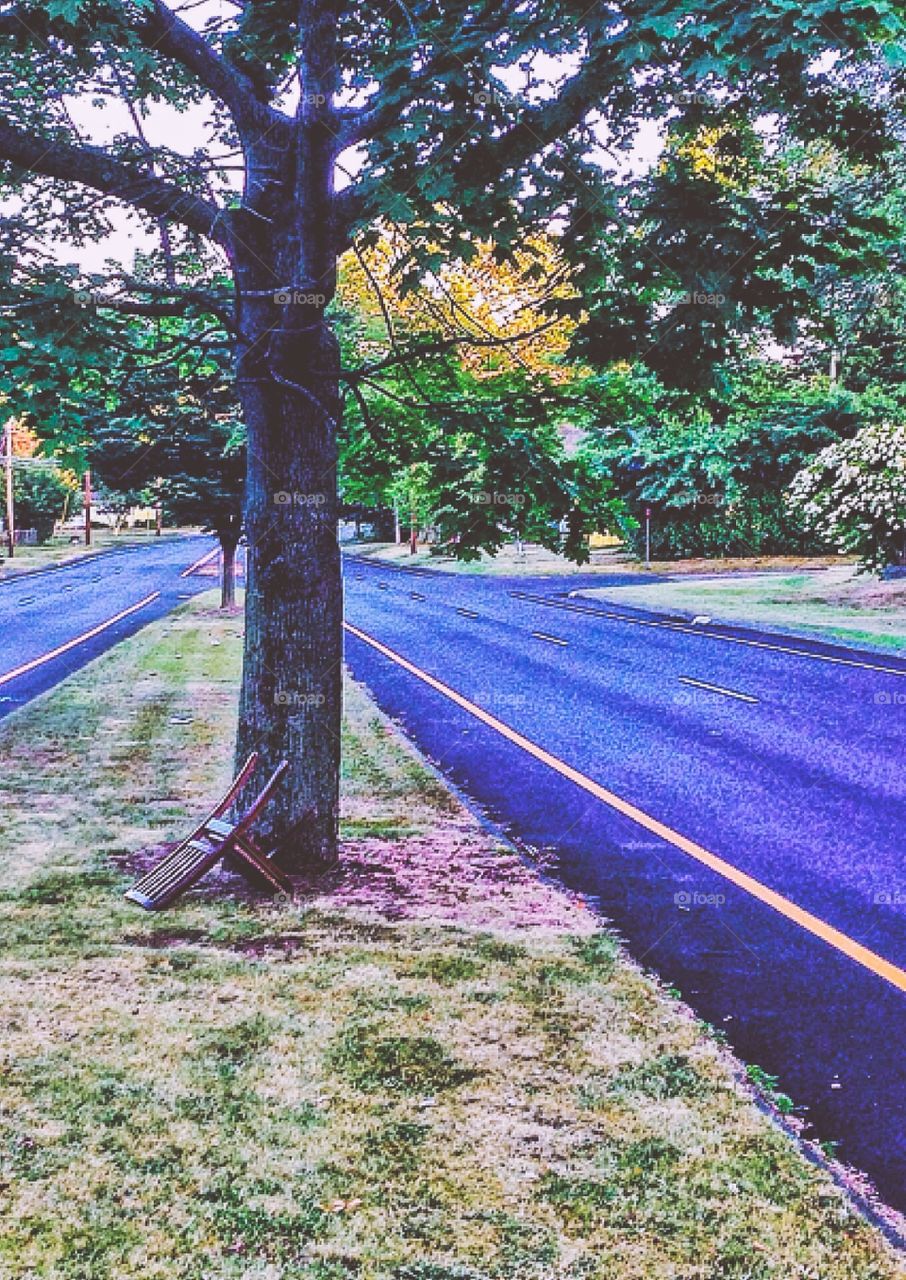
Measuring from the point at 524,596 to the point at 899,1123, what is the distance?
94.3 ft

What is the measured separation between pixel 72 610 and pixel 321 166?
81.8ft

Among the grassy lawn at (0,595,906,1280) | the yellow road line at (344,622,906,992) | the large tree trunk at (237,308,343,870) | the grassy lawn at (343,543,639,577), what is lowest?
the yellow road line at (344,622,906,992)

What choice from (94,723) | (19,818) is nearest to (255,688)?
(19,818)

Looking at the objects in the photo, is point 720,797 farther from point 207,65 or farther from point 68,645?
point 68,645

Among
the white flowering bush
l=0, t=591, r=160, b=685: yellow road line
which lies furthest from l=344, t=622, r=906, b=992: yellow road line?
the white flowering bush

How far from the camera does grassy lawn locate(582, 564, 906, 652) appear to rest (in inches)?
854

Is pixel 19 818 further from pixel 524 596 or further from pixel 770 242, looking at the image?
pixel 524 596

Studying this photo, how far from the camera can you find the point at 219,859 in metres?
6.16

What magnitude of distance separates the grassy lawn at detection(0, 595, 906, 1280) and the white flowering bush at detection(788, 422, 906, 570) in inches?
861

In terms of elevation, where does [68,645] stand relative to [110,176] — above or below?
below

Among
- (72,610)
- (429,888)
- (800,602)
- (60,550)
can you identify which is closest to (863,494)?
(800,602)

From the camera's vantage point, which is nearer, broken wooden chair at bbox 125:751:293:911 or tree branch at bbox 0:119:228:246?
broken wooden chair at bbox 125:751:293:911

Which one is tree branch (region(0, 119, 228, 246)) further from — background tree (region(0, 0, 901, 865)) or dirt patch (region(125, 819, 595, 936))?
dirt patch (region(125, 819, 595, 936))

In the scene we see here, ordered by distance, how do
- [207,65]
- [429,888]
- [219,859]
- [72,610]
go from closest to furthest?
[219,859] → [207,65] → [429,888] → [72,610]
